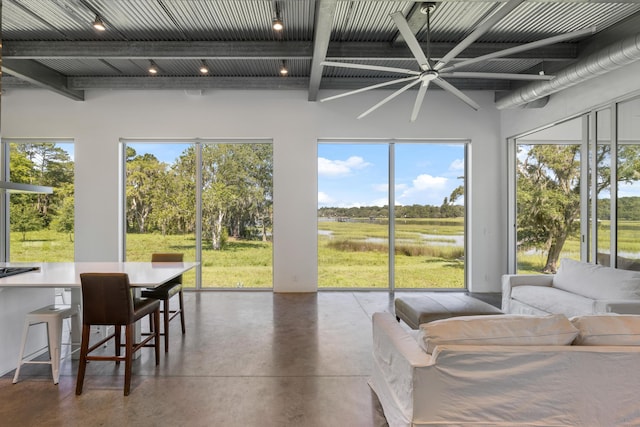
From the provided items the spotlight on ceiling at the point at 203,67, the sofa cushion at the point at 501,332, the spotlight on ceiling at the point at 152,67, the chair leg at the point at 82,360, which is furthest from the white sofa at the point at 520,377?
the spotlight on ceiling at the point at 152,67

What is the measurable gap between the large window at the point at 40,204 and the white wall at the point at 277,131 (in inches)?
9.1

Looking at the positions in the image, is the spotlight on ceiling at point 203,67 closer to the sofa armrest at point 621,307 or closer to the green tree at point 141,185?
the green tree at point 141,185

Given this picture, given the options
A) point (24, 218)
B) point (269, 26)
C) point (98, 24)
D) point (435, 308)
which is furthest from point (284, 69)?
point (24, 218)

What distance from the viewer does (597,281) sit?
3.49 m

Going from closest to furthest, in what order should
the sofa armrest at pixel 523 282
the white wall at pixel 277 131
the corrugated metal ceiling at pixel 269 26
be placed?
the corrugated metal ceiling at pixel 269 26 → the sofa armrest at pixel 523 282 → the white wall at pixel 277 131

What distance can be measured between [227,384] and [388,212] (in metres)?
3.99

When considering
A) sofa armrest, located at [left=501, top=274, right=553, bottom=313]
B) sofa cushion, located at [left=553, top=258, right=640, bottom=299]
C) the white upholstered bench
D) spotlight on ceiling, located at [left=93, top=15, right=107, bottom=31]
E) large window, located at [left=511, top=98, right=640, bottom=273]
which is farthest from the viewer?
sofa armrest, located at [left=501, top=274, right=553, bottom=313]

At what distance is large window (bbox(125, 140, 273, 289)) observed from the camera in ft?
19.3

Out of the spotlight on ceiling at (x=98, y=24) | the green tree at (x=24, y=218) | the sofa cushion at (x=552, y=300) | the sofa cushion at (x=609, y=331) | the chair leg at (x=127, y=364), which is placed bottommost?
the chair leg at (x=127, y=364)

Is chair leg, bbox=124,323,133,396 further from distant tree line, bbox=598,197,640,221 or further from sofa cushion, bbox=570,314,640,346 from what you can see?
distant tree line, bbox=598,197,640,221

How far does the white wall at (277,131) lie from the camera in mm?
5703

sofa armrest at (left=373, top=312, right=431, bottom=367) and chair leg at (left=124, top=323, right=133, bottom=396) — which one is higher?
sofa armrest at (left=373, top=312, right=431, bottom=367)

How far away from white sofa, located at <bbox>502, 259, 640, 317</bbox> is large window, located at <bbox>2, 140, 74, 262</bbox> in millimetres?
6793

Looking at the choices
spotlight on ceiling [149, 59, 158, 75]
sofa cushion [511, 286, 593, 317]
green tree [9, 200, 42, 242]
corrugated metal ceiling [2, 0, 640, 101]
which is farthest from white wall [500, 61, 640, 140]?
green tree [9, 200, 42, 242]
